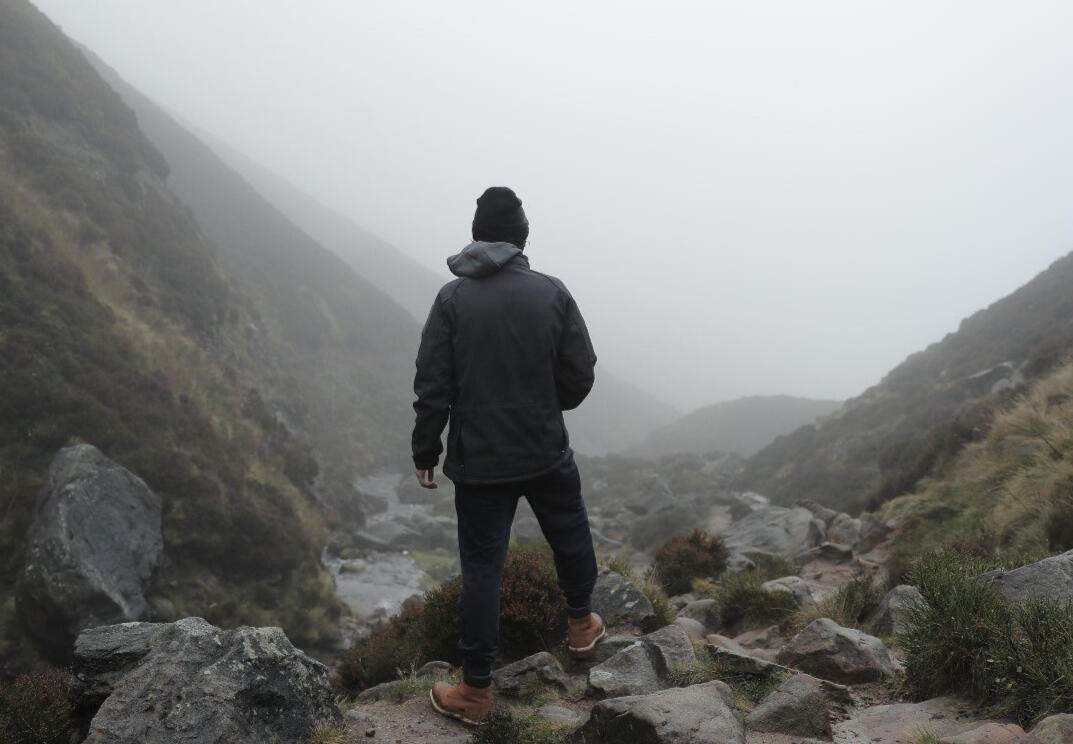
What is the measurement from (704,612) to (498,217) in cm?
522

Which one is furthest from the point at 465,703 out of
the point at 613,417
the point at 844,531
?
the point at 613,417

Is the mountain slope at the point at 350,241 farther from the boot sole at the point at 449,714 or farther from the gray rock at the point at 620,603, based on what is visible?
the boot sole at the point at 449,714

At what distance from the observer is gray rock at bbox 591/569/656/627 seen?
558 cm

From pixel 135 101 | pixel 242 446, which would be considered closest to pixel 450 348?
pixel 242 446

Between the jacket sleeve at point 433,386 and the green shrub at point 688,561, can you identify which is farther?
the green shrub at point 688,561

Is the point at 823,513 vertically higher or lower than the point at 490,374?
lower

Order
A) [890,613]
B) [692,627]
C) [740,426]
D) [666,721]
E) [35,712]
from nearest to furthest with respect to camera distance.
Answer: [666,721] < [35,712] < [890,613] < [692,627] < [740,426]

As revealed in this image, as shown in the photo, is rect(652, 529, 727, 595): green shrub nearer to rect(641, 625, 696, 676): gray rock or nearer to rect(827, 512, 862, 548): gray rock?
rect(827, 512, 862, 548): gray rock

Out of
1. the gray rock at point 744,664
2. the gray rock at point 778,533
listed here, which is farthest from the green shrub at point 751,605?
the gray rock at point 778,533

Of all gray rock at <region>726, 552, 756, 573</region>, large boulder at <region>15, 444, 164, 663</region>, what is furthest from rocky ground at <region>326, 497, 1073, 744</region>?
large boulder at <region>15, 444, 164, 663</region>

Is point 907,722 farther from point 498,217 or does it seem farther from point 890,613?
point 498,217

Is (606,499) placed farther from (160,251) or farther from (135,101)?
(135,101)

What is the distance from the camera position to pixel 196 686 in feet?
11.0

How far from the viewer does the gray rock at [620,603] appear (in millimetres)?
5578
